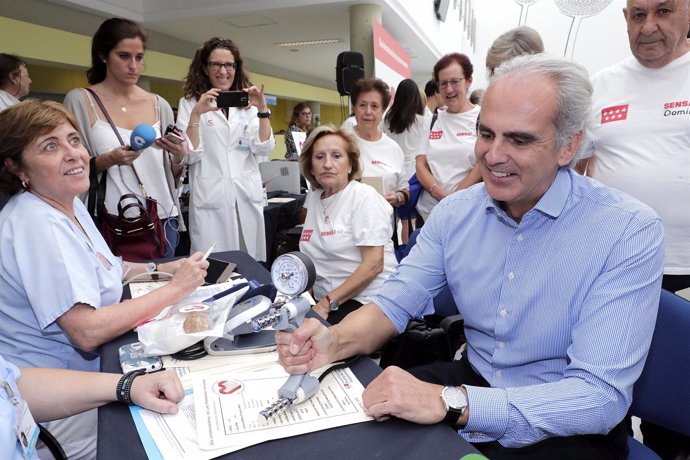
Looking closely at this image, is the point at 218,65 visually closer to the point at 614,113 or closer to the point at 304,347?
the point at 614,113

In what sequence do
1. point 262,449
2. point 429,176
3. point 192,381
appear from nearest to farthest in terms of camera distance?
point 262,449 → point 192,381 → point 429,176

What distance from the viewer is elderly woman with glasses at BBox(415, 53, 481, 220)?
2.84 m

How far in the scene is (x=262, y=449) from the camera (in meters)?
0.81

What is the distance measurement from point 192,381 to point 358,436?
15.8 inches

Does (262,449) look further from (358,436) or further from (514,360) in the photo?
(514,360)

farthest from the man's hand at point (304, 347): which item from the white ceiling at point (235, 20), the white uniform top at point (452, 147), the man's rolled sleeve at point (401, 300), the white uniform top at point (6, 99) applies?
the white ceiling at point (235, 20)

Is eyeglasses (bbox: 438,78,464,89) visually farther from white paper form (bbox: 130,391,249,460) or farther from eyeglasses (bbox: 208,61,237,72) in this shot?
white paper form (bbox: 130,391,249,460)

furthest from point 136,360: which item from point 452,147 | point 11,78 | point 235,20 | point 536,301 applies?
point 235,20

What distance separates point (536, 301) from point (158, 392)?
902 millimetres

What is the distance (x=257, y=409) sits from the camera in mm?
913

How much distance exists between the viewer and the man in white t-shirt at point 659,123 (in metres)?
1.65

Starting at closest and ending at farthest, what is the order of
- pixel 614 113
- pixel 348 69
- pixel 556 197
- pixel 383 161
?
pixel 556 197 < pixel 614 113 < pixel 383 161 < pixel 348 69

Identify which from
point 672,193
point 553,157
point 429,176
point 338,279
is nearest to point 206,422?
point 553,157

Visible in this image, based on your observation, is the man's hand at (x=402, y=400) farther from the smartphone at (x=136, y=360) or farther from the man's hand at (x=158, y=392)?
the smartphone at (x=136, y=360)
